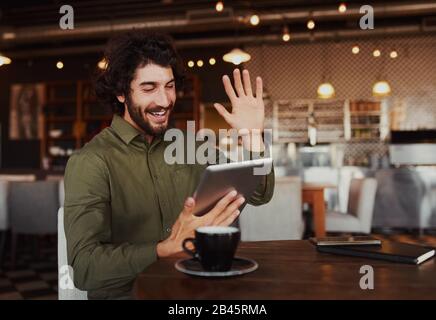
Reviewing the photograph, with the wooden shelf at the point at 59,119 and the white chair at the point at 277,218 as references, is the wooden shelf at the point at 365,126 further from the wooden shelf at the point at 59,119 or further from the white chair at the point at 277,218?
the white chair at the point at 277,218

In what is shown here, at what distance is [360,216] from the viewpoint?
148 inches

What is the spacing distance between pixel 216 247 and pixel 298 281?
0.55 ft

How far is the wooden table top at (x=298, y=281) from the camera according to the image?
2.52 feet

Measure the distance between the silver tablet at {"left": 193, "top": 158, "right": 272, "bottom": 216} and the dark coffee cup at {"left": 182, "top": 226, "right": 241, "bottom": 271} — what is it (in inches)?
3.3

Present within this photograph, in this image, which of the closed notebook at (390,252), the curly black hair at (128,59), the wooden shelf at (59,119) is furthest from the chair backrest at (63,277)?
the wooden shelf at (59,119)

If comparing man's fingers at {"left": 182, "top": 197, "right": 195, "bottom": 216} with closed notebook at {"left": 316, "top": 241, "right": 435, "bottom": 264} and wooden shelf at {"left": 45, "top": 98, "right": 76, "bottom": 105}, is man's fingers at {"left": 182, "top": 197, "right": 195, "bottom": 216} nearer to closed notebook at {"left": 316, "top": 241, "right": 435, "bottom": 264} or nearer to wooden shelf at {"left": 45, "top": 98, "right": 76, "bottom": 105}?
closed notebook at {"left": 316, "top": 241, "right": 435, "bottom": 264}

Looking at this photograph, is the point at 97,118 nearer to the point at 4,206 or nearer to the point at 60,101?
the point at 60,101

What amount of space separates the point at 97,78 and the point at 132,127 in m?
0.45

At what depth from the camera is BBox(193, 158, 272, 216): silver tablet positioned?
0.87 meters

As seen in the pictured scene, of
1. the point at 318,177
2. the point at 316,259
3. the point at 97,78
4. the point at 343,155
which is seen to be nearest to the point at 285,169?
the point at 318,177

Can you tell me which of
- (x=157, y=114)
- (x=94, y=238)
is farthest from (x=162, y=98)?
(x=94, y=238)

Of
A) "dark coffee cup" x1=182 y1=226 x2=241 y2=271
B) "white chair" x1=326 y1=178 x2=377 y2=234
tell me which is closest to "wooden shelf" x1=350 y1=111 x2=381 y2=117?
"white chair" x1=326 y1=178 x2=377 y2=234
